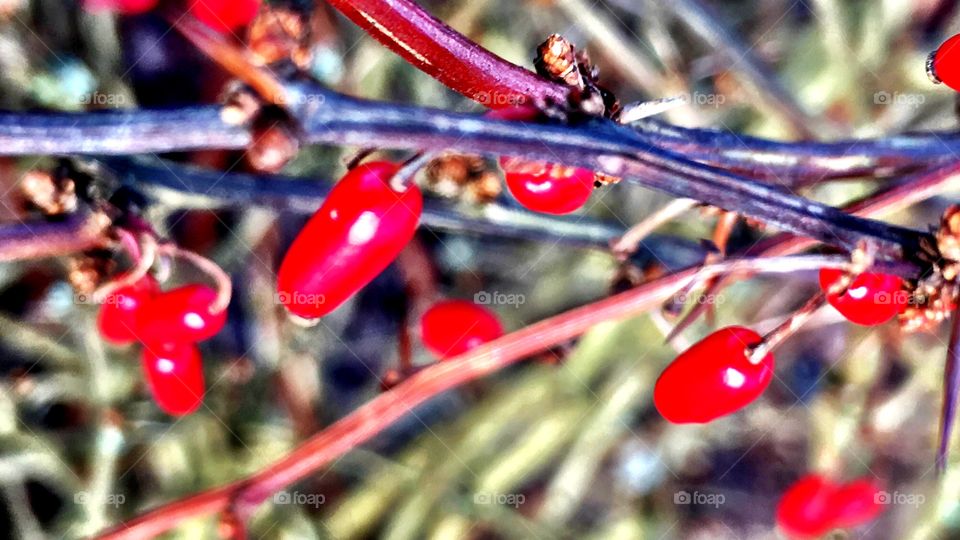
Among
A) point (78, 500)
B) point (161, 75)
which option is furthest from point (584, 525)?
point (161, 75)

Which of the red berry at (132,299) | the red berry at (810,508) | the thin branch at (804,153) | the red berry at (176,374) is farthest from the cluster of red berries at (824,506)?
the red berry at (132,299)

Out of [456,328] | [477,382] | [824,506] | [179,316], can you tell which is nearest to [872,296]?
[456,328]

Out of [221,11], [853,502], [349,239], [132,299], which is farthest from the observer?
[853,502]

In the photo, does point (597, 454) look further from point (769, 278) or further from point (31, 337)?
point (31, 337)

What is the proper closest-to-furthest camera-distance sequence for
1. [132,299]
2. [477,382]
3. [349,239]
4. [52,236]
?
[349,239] → [52,236] → [132,299] → [477,382]

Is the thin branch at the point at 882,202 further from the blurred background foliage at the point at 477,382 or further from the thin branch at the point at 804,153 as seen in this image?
the blurred background foliage at the point at 477,382

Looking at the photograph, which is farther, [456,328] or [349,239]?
[456,328]

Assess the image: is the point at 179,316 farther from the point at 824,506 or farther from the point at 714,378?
the point at 824,506

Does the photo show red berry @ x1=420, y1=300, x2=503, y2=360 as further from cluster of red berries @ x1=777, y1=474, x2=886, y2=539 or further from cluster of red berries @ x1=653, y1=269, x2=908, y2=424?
cluster of red berries @ x1=777, y1=474, x2=886, y2=539
